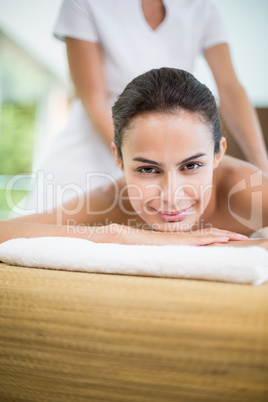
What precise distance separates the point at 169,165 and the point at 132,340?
412 mm

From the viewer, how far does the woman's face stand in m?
0.75

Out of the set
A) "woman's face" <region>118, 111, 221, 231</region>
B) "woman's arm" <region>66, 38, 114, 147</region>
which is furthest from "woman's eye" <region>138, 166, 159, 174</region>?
"woman's arm" <region>66, 38, 114, 147</region>

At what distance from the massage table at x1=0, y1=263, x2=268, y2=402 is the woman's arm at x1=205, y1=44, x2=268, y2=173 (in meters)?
0.74

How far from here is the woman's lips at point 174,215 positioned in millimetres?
825

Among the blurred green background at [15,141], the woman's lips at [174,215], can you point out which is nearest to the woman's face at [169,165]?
the woman's lips at [174,215]

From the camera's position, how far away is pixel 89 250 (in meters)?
0.54

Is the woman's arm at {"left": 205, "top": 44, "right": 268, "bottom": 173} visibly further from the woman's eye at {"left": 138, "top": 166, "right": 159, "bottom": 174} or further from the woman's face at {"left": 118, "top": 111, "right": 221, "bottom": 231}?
the woman's eye at {"left": 138, "top": 166, "right": 159, "bottom": 174}

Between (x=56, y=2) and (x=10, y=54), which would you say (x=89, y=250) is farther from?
(x=10, y=54)

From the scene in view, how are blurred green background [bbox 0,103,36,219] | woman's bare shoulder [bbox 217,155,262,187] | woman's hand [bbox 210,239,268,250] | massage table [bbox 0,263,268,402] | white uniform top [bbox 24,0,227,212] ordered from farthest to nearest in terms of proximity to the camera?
blurred green background [bbox 0,103,36,219] → white uniform top [bbox 24,0,227,212] → woman's bare shoulder [bbox 217,155,262,187] → woman's hand [bbox 210,239,268,250] → massage table [bbox 0,263,268,402]

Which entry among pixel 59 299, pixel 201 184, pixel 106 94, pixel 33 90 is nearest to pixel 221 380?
pixel 59 299

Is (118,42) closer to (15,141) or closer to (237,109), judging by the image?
(237,109)

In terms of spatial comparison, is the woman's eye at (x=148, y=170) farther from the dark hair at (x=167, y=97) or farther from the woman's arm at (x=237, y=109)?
the woman's arm at (x=237, y=109)

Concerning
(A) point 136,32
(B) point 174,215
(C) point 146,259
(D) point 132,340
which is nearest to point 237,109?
(A) point 136,32

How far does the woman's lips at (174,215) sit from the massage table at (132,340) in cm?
37
